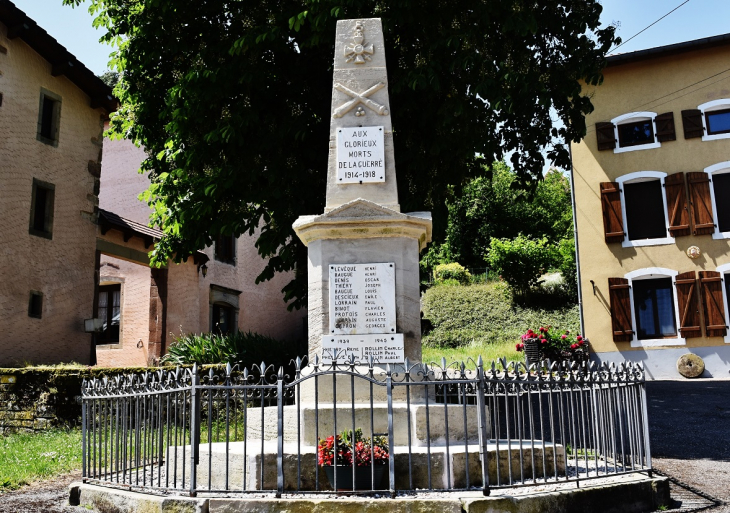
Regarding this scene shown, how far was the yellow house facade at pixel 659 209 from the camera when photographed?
19.8 metres

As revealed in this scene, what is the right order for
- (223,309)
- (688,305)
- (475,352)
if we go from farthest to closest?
(223,309), (475,352), (688,305)

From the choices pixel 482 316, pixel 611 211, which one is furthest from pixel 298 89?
pixel 482 316

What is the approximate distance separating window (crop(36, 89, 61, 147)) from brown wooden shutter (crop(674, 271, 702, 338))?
692 inches

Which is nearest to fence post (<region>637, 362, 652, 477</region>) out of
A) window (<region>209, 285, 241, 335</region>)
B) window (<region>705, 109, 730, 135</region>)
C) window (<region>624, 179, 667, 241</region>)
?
window (<region>624, 179, 667, 241</region>)

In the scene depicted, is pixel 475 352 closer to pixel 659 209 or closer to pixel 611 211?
pixel 611 211

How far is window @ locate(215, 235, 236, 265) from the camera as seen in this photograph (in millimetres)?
24766

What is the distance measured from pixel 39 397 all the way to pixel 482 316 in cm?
1826

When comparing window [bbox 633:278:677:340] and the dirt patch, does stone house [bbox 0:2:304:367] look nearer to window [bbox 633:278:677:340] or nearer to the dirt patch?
the dirt patch

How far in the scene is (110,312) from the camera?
22609 mm

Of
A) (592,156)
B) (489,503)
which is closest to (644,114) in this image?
(592,156)

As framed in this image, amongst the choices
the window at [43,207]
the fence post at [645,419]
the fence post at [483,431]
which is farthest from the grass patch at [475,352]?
the fence post at [483,431]

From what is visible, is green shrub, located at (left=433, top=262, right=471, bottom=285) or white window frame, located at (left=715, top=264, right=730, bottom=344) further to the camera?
green shrub, located at (left=433, top=262, right=471, bottom=285)

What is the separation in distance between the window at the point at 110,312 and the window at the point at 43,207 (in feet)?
16.2

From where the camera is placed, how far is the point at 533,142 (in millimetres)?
13984
